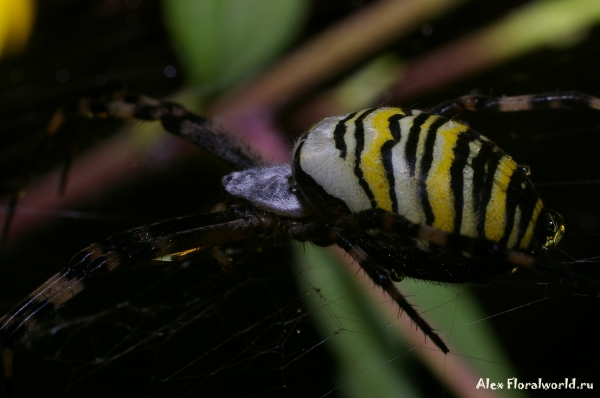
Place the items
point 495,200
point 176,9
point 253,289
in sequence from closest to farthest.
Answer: point 495,200, point 253,289, point 176,9

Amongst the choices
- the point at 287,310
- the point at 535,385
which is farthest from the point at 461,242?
the point at 287,310

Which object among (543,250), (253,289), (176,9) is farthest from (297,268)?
(176,9)

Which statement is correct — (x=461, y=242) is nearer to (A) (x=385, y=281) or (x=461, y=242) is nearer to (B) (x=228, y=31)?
(A) (x=385, y=281)

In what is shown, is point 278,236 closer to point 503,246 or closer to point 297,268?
point 297,268

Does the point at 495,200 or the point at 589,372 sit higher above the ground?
the point at 495,200

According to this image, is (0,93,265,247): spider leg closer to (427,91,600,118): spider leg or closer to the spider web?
the spider web

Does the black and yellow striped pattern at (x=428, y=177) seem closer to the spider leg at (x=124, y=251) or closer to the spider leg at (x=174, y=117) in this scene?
the spider leg at (x=124, y=251)

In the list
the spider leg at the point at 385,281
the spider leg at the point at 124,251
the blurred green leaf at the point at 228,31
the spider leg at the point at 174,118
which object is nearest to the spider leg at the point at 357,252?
the spider leg at the point at 385,281

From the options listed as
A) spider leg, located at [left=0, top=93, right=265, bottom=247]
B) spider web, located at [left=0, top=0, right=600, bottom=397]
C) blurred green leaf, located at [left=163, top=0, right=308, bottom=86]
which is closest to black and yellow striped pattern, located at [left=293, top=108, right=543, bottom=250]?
spider web, located at [left=0, top=0, right=600, bottom=397]
